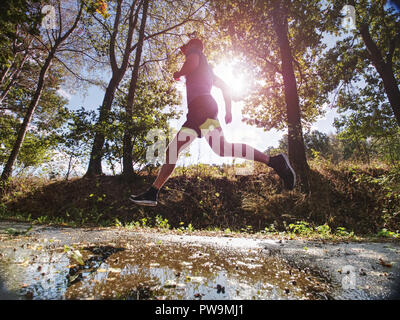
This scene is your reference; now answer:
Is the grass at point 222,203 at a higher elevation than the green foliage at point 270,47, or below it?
below

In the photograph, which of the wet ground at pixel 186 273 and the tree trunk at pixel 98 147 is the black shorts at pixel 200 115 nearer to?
the wet ground at pixel 186 273

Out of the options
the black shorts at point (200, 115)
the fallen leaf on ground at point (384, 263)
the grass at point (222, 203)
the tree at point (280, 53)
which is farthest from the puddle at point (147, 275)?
the tree at point (280, 53)

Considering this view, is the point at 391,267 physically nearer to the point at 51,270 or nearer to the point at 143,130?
the point at 51,270

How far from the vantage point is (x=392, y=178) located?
311 centimetres

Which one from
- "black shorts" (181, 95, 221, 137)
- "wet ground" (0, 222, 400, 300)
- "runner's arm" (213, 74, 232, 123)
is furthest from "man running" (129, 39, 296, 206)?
"wet ground" (0, 222, 400, 300)

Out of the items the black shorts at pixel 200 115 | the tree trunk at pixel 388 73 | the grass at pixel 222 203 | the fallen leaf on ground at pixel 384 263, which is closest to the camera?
the fallen leaf on ground at pixel 384 263

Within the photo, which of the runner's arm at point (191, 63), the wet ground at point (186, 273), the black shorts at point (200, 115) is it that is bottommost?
the wet ground at point (186, 273)

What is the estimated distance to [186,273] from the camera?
4.62ft

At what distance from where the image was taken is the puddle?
1.10 m

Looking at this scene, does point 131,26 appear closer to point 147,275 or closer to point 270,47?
point 270,47

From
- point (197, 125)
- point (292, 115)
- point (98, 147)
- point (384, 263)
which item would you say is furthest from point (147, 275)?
point (292, 115)

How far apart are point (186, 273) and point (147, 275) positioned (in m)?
0.25

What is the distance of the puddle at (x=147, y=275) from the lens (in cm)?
110

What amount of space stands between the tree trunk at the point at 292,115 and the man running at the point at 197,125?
3755mm
